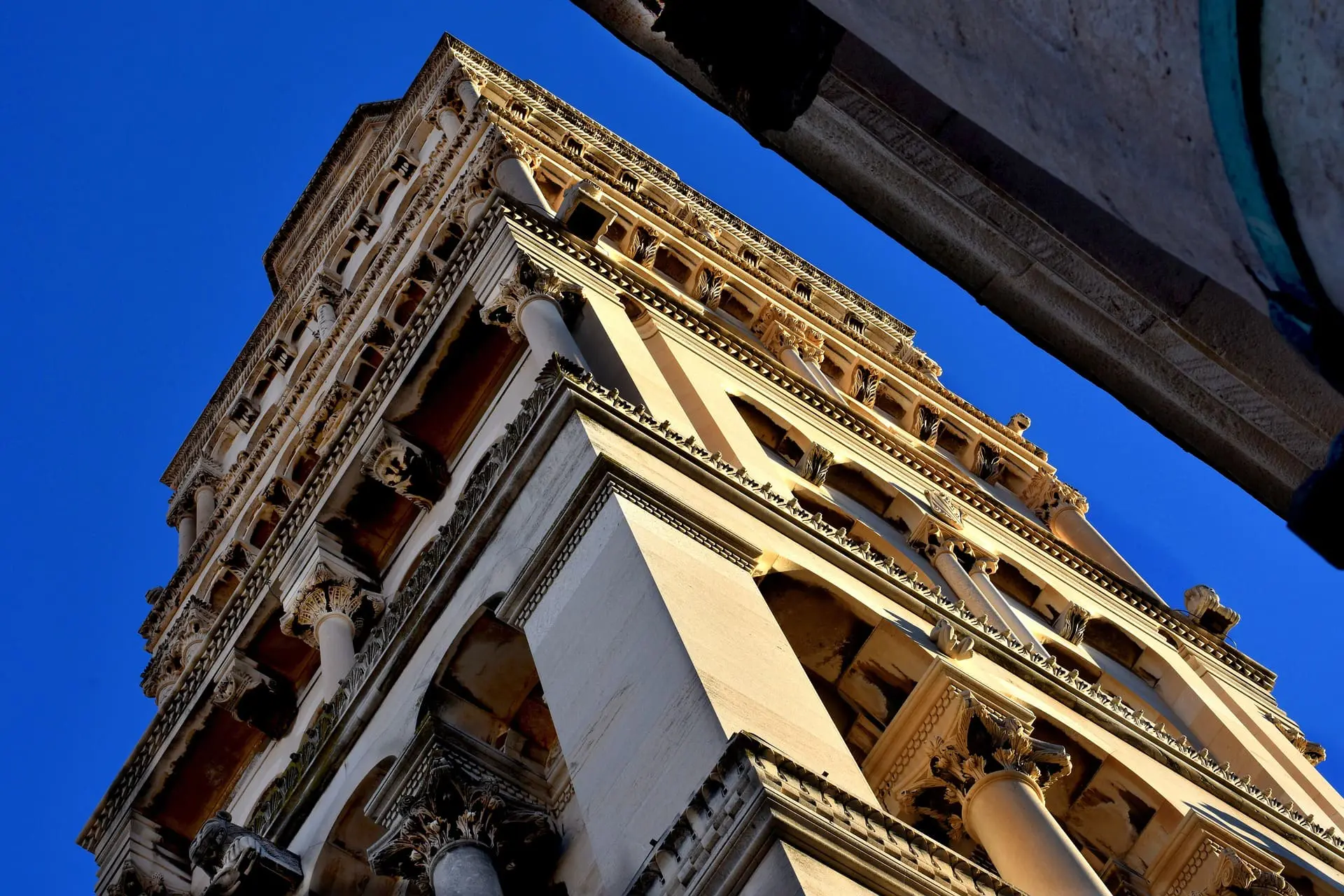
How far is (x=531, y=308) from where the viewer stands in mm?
22828

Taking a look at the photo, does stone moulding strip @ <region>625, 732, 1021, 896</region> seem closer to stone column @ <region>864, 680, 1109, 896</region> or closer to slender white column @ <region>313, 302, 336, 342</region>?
stone column @ <region>864, 680, 1109, 896</region>

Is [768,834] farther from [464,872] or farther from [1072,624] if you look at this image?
[1072,624]

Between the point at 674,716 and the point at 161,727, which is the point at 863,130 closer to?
the point at 674,716

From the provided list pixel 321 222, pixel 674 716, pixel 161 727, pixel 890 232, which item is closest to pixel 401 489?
pixel 161 727

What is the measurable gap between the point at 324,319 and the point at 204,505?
5.49m

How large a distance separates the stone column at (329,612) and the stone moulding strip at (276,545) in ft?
6.39

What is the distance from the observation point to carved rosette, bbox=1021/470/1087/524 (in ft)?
108

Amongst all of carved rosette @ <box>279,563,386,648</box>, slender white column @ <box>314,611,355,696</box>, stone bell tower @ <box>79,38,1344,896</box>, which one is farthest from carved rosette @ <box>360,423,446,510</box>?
slender white column @ <box>314,611,355,696</box>

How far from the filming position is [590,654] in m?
14.8

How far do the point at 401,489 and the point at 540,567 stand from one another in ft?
26.3

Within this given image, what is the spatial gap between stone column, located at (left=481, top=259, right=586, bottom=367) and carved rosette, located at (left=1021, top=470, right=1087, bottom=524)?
13.0m

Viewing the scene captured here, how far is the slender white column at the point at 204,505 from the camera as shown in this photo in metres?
40.7

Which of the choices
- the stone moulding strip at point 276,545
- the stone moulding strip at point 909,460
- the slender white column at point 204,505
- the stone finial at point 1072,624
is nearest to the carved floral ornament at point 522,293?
the stone moulding strip at point 909,460

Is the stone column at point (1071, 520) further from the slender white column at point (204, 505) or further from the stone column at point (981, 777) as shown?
the slender white column at point (204, 505)
